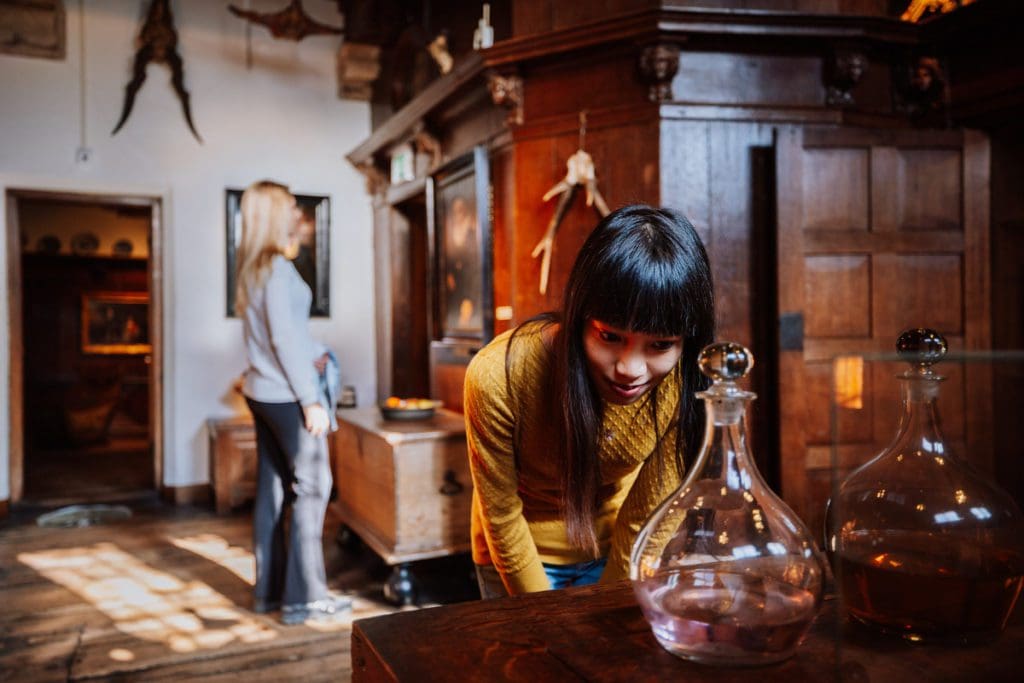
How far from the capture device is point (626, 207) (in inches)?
42.3

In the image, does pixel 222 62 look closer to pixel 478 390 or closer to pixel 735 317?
pixel 735 317

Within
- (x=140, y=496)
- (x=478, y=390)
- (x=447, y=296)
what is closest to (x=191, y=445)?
(x=140, y=496)

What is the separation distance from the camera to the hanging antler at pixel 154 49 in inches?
207

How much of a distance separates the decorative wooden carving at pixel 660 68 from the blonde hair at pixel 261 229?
1524mm

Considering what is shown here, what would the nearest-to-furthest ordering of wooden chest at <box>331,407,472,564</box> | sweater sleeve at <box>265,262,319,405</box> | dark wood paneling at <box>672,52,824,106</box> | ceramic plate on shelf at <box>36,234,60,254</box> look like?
sweater sleeve at <box>265,262,319,405</box> < wooden chest at <box>331,407,472,564</box> < dark wood paneling at <box>672,52,824,106</box> < ceramic plate on shelf at <box>36,234,60,254</box>

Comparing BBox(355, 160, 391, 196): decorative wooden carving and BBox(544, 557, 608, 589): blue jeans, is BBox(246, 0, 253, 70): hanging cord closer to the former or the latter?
BBox(355, 160, 391, 196): decorative wooden carving

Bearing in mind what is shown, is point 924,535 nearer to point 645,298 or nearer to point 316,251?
point 645,298

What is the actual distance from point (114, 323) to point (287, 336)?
7.56 m

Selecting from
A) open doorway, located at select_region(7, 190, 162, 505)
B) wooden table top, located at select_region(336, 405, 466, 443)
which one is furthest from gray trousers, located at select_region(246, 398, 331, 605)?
open doorway, located at select_region(7, 190, 162, 505)

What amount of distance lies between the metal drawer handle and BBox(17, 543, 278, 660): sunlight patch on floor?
828 millimetres

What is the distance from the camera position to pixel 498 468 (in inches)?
51.4

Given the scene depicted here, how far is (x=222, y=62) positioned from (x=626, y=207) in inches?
209

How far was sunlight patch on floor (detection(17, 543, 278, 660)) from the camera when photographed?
2.96 metres

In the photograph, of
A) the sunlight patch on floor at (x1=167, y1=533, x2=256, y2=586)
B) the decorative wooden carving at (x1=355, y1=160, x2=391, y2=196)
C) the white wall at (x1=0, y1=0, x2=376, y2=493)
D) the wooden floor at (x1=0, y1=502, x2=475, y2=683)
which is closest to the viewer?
the wooden floor at (x1=0, y1=502, x2=475, y2=683)
